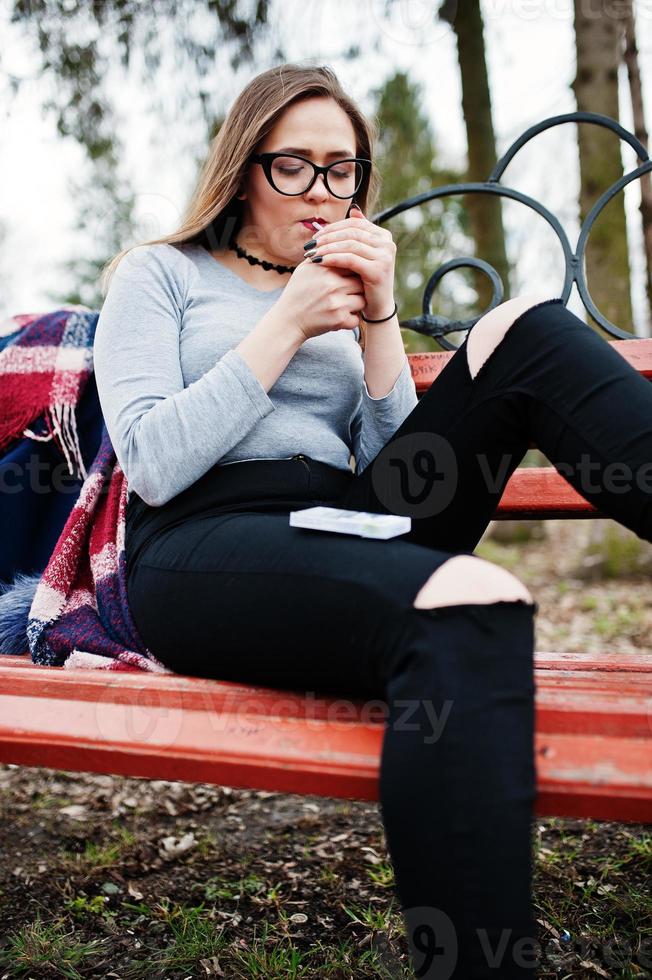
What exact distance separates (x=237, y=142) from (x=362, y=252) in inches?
17.8

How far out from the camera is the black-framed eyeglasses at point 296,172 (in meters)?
1.69

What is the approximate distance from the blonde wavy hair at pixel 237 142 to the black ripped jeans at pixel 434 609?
1.88 feet

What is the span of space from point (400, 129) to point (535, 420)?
5912 millimetres

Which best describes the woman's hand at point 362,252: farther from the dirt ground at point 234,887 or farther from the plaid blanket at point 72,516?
the dirt ground at point 234,887

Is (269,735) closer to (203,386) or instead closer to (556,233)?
(203,386)

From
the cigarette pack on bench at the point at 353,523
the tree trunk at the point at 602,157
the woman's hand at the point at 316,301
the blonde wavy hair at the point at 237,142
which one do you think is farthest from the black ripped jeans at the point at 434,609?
the tree trunk at the point at 602,157

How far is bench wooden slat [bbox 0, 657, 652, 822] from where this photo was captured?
0.98 m

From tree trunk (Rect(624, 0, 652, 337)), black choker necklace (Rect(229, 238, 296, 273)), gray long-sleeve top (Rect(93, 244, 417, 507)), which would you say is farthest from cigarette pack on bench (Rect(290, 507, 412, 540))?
tree trunk (Rect(624, 0, 652, 337))

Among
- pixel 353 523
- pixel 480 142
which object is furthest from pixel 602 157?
pixel 353 523

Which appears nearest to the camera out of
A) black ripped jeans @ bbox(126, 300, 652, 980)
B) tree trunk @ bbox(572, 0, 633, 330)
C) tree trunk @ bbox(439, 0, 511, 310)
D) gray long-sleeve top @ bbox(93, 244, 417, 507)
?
black ripped jeans @ bbox(126, 300, 652, 980)

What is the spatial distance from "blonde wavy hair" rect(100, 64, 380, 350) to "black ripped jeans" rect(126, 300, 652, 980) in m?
0.57

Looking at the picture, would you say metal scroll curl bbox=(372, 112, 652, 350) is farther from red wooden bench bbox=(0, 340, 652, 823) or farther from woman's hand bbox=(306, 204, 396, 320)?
red wooden bench bbox=(0, 340, 652, 823)

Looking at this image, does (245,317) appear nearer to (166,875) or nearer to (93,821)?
(166,875)

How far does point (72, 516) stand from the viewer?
66.2 inches
